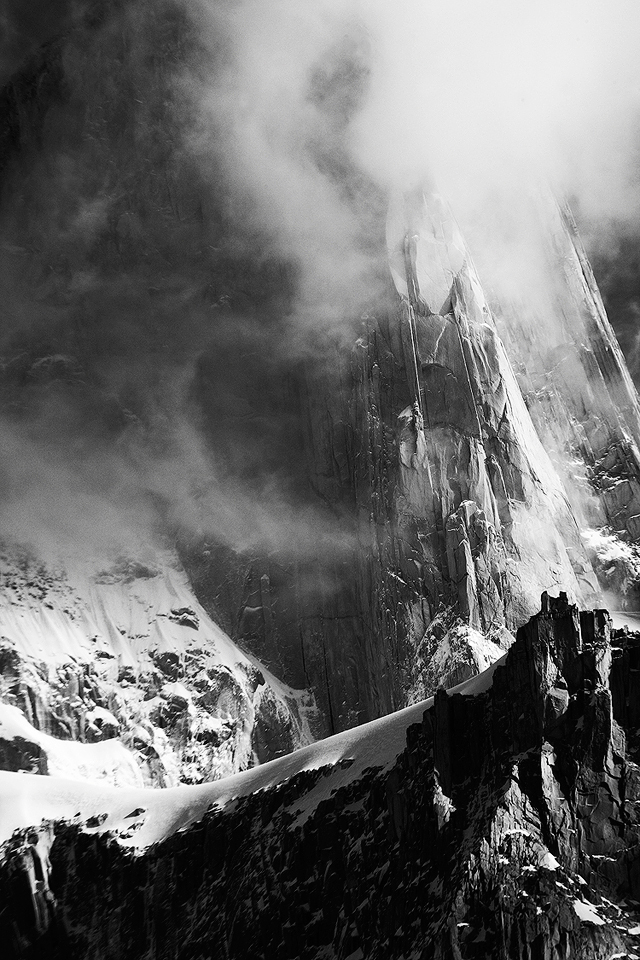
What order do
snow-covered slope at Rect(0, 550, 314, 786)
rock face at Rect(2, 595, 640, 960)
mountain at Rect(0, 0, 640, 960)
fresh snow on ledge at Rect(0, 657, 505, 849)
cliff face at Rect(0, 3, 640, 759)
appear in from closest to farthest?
rock face at Rect(2, 595, 640, 960)
mountain at Rect(0, 0, 640, 960)
fresh snow on ledge at Rect(0, 657, 505, 849)
cliff face at Rect(0, 3, 640, 759)
snow-covered slope at Rect(0, 550, 314, 786)

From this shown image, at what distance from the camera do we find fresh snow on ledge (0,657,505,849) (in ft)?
390

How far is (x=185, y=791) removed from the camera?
136000 mm

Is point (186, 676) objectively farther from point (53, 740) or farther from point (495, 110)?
point (495, 110)

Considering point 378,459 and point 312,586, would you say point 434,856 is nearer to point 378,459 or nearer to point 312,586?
point 378,459

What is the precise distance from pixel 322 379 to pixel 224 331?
19.5 m

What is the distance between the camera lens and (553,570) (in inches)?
6476

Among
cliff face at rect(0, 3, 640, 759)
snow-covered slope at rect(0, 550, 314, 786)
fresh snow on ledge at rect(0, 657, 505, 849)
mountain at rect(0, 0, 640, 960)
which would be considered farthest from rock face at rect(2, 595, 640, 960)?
cliff face at rect(0, 3, 640, 759)

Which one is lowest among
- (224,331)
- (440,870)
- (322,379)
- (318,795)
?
(440,870)

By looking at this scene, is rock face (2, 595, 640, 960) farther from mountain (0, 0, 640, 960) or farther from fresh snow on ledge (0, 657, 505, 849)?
fresh snow on ledge (0, 657, 505, 849)

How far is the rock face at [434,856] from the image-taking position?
97562 millimetres

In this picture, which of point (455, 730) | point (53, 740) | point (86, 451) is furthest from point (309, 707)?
point (455, 730)

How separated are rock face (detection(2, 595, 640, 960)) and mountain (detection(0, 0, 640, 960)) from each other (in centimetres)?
24

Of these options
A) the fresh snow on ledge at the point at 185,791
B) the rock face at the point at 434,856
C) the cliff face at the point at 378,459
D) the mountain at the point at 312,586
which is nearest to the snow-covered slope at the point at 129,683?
the mountain at the point at 312,586

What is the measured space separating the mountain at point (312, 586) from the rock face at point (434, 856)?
24 centimetres
